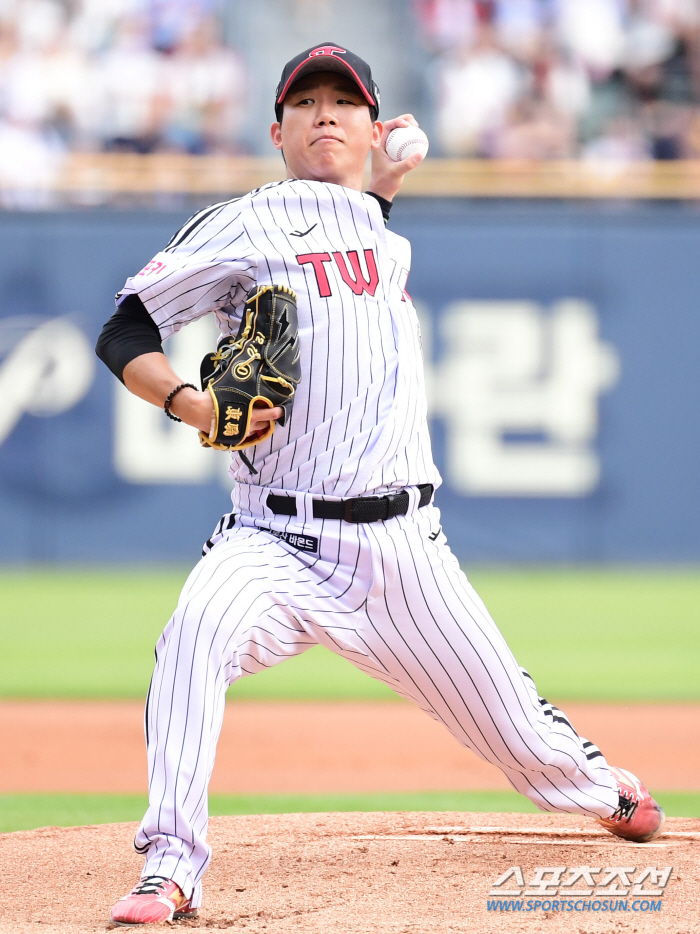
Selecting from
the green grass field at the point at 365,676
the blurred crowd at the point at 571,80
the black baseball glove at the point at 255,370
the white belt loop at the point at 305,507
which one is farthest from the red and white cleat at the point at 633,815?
the blurred crowd at the point at 571,80

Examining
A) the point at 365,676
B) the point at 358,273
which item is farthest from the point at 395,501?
the point at 365,676

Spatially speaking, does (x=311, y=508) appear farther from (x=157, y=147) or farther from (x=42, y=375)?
(x=157, y=147)

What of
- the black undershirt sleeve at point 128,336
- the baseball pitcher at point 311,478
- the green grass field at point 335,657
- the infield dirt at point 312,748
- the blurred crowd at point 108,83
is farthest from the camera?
the blurred crowd at point 108,83

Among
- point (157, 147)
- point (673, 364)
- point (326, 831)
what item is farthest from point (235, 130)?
point (326, 831)

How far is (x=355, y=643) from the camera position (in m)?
2.65

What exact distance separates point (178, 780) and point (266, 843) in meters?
0.80

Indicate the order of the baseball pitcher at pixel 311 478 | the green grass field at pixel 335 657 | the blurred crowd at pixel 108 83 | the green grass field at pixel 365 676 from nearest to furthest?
the baseball pitcher at pixel 311 478 → the green grass field at pixel 335 657 → the green grass field at pixel 365 676 → the blurred crowd at pixel 108 83

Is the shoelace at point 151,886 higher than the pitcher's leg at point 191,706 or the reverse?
the reverse

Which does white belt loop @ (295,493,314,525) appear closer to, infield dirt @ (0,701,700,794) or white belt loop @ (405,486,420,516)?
white belt loop @ (405,486,420,516)

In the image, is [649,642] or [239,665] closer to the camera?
[239,665]

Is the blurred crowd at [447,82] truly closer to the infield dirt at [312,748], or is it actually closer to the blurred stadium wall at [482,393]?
the blurred stadium wall at [482,393]

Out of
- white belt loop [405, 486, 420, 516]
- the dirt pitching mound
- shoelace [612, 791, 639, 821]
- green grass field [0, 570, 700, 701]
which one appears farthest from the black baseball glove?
green grass field [0, 570, 700, 701]

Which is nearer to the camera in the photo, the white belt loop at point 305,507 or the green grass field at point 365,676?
the white belt loop at point 305,507

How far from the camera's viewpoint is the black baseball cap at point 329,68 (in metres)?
2.76
